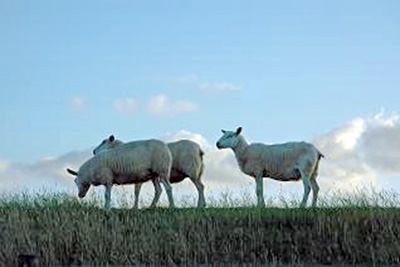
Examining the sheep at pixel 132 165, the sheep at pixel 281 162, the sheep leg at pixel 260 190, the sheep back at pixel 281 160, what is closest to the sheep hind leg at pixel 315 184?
the sheep at pixel 281 162

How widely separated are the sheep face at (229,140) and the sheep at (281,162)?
0.63ft

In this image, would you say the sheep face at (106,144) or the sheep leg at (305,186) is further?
the sheep face at (106,144)

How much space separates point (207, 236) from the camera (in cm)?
2214

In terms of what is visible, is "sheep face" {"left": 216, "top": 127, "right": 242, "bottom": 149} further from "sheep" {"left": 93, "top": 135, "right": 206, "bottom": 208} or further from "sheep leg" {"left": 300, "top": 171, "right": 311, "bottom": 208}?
"sheep leg" {"left": 300, "top": 171, "right": 311, "bottom": 208}

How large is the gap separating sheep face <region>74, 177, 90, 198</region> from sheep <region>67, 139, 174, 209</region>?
0.43 metres

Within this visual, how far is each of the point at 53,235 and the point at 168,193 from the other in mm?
5599

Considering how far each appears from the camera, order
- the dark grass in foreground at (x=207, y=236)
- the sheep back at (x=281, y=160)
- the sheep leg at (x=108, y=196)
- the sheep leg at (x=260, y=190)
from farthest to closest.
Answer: the sheep back at (x=281, y=160), the sheep leg at (x=260, y=190), the sheep leg at (x=108, y=196), the dark grass in foreground at (x=207, y=236)

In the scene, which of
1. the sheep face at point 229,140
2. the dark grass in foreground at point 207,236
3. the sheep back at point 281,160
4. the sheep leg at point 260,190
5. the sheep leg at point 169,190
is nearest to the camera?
the dark grass in foreground at point 207,236

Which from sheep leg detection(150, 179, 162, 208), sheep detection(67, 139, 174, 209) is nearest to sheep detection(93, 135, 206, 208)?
sheep leg detection(150, 179, 162, 208)

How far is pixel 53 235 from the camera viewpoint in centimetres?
2220

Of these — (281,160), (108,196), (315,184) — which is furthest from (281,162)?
(108,196)

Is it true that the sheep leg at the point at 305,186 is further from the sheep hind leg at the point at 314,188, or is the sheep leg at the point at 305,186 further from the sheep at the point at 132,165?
the sheep at the point at 132,165

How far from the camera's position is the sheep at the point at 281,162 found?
2816cm

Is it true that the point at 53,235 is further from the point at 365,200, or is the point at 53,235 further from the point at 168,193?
the point at 365,200
